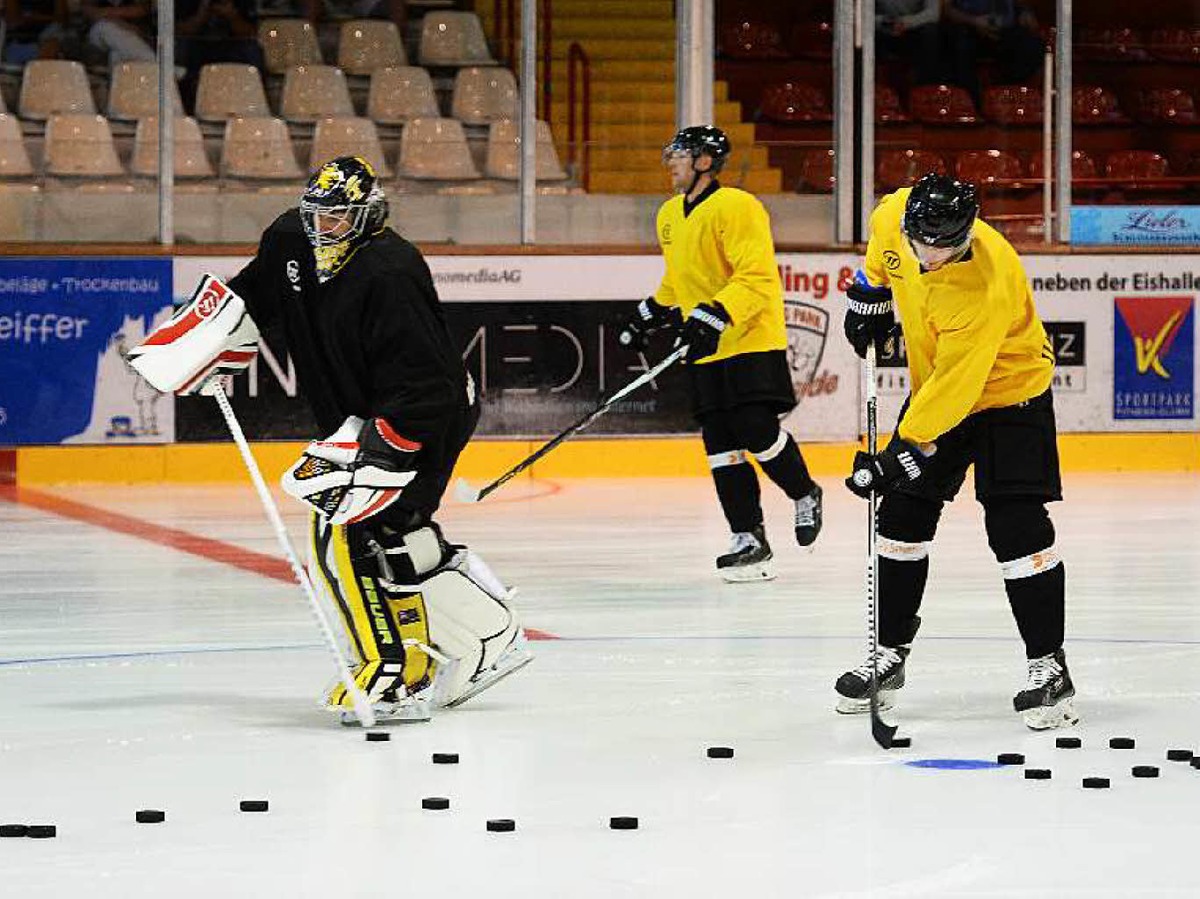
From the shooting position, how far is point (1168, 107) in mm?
12836

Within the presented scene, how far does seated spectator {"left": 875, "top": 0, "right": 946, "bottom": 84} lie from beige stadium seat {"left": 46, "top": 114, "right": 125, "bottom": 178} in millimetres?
3557

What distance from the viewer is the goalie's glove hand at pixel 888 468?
4.89m

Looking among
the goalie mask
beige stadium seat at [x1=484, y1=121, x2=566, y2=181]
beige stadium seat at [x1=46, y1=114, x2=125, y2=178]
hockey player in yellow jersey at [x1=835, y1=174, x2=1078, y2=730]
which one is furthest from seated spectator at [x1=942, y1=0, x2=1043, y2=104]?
the goalie mask

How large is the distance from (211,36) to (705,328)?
4.68 meters

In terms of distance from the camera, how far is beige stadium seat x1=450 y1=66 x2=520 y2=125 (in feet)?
38.7

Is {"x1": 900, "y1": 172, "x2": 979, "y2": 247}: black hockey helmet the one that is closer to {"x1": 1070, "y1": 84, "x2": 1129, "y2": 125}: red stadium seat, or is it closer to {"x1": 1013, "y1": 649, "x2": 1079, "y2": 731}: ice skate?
{"x1": 1013, "y1": 649, "x2": 1079, "y2": 731}: ice skate

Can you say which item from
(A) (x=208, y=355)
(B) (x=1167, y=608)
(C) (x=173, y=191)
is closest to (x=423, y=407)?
(A) (x=208, y=355)

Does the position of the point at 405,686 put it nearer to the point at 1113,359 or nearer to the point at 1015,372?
the point at 1015,372

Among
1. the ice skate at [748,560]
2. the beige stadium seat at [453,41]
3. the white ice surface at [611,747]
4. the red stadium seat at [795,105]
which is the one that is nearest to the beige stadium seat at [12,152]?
the beige stadium seat at [453,41]

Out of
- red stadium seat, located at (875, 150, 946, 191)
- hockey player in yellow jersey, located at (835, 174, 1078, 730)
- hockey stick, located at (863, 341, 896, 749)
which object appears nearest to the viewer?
hockey stick, located at (863, 341, 896, 749)

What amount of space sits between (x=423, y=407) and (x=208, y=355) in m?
0.53

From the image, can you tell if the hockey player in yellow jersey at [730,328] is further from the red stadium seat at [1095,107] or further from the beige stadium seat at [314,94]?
the red stadium seat at [1095,107]

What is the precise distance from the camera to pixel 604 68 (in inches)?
465

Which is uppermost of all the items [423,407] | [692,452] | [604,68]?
[604,68]
